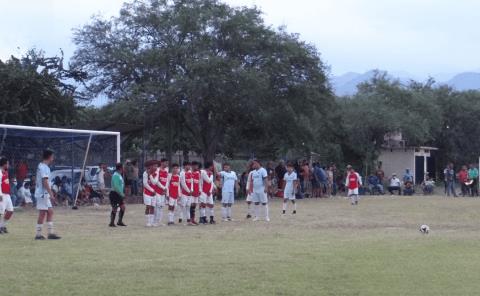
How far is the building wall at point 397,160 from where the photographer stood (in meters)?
58.8

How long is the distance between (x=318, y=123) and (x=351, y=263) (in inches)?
1322

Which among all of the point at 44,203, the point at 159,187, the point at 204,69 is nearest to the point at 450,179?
the point at 204,69

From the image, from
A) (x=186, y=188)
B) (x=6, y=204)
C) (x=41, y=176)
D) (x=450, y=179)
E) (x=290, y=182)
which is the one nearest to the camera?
(x=41, y=176)

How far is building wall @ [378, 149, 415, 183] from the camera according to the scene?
58844 millimetres

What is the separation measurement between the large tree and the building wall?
1761cm

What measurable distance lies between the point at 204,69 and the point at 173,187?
15.5m

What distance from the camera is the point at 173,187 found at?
23328mm

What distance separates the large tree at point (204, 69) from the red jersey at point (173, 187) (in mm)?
15162

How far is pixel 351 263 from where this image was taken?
13.7 m

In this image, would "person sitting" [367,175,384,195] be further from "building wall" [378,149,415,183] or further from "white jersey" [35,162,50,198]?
"white jersey" [35,162,50,198]

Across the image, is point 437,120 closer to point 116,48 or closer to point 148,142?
point 148,142

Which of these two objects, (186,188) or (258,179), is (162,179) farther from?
(258,179)

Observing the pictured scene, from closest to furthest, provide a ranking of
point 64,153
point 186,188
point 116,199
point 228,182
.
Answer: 1. point 116,199
2. point 186,188
3. point 228,182
4. point 64,153

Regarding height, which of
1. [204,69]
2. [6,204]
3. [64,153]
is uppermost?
[204,69]
